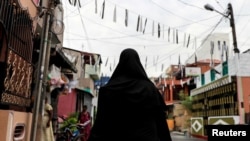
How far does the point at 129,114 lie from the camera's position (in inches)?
111

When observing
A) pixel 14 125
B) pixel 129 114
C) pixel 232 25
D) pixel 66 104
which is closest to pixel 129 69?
pixel 129 114

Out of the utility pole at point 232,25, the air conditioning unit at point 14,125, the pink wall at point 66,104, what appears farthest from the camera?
the pink wall at point 66,104

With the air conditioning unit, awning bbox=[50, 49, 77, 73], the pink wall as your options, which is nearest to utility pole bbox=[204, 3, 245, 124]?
awning bbox=[50, 49, 77, 73]

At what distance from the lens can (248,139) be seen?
5113 millimetres

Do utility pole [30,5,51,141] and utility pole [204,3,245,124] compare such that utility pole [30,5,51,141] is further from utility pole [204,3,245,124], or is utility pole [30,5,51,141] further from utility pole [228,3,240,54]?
utility pole [228,3,240,54]

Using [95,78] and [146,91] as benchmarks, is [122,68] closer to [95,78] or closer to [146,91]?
[146,91]

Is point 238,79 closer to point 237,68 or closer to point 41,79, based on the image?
point 237,68

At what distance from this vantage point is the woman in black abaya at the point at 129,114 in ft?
9.16

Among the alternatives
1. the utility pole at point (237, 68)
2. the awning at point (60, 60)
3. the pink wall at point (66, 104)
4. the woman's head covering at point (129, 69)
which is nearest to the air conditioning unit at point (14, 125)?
the awning at point (60, 60)

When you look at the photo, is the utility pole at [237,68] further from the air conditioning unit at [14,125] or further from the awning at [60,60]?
the air conditioning unit at [14,125]

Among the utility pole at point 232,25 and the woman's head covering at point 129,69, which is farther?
the utility pole at point 232,25

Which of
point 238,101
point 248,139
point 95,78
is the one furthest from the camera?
point 95,78

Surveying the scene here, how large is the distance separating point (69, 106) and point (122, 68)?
52.6 ft

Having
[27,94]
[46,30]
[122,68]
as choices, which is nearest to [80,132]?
[27,94]
